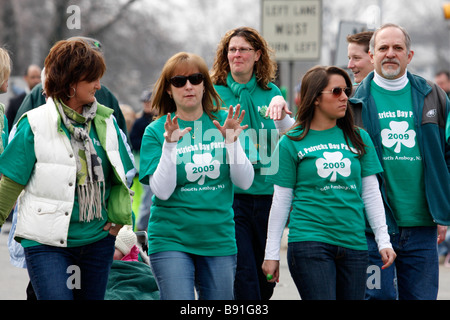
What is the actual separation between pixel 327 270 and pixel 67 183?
4.80ft

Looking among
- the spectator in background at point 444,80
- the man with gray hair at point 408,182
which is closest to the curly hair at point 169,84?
the man with gray hair at point 408,182

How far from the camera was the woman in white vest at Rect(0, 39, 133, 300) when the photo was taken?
440cm

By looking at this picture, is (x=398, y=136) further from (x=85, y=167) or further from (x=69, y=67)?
(x=69, y=67)

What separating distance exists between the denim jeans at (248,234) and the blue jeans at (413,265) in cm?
78

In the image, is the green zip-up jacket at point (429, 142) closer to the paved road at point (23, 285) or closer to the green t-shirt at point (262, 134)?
the green t-shirt at point (262, 134)

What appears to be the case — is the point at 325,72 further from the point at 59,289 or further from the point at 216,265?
the point at 59,289

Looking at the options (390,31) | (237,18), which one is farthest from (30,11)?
(390,31)

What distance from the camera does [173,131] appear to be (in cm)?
450

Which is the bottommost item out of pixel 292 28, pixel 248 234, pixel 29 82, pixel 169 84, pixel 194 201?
pixel 248 234

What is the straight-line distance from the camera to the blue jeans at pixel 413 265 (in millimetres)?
5217

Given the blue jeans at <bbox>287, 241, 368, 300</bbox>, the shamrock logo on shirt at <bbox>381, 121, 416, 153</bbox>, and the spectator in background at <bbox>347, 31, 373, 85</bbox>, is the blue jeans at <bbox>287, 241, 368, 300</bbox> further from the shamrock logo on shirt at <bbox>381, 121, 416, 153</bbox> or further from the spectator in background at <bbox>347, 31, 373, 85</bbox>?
the spectator in background at <bbox>347, 31, 373, 85</bbox>

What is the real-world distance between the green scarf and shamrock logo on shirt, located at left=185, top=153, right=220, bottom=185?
48 cm

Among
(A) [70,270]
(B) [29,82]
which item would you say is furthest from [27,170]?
(B) [29,82]
